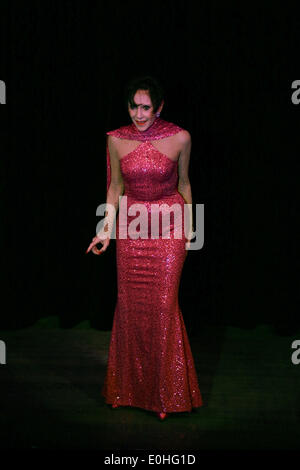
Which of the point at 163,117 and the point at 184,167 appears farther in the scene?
the point at 163,117

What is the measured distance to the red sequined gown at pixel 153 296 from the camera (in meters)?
2.77

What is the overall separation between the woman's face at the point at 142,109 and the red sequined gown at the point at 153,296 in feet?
0.20

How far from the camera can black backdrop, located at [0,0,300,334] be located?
3904mm

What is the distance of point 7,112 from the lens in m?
4.14

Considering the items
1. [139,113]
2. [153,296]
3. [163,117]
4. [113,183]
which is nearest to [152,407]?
[153,296]

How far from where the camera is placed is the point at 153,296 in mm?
2812

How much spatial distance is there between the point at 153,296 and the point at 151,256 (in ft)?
0.64

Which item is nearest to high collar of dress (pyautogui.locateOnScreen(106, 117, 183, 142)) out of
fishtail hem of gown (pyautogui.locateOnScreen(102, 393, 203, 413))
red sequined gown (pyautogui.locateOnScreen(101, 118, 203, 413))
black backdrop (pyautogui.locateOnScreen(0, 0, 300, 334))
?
red sequined gown (pyautogui.locateOnScreen(101, 118, 203, 413))

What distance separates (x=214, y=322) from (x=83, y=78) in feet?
6.59

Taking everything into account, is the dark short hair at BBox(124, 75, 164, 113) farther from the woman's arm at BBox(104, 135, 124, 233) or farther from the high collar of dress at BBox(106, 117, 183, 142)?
the woman's arm at BBox(104, 135, 124, 233)

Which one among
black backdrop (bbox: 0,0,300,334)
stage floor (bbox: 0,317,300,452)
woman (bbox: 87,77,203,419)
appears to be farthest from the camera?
black backdrop (bbox: 0,0,300,334)

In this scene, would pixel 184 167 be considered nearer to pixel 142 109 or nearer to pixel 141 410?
pixel 142 109

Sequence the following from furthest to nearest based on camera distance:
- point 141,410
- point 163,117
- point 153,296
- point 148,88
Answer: point 163,117 → point 141,410 → point 153,296 → point 148,88

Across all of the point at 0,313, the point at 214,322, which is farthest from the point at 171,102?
the point at 0,313
